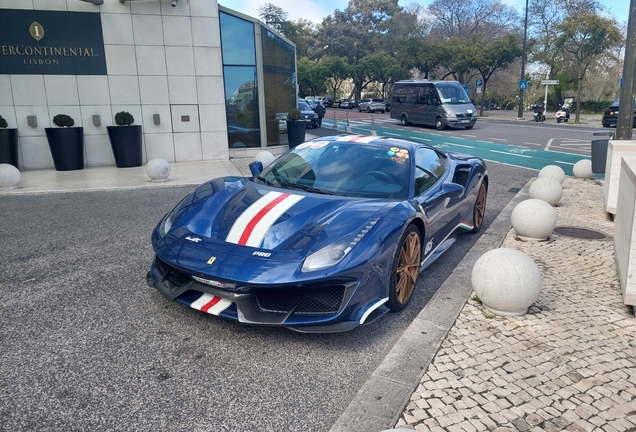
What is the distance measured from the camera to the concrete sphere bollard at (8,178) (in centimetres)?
857

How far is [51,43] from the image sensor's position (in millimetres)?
11023

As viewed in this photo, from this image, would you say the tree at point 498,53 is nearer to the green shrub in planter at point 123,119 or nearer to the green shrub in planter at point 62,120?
the green shrub in planter at point 123,119

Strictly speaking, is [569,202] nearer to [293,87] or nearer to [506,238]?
[506,238]

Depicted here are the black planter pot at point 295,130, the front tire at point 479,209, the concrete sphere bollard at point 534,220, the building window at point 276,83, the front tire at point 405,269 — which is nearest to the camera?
the front tire at point 405,269

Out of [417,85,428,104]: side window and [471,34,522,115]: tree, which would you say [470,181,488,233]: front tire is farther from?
[471,34,522,115]: tree

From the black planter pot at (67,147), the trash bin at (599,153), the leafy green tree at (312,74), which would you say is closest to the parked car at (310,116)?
the black planter pot at (67,147)

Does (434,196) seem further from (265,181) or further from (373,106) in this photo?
(373,106)

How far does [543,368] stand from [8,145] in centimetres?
1141

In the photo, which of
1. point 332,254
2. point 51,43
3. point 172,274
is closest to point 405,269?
point 332,254

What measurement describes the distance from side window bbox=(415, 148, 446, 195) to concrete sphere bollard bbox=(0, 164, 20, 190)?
7602 millimetres

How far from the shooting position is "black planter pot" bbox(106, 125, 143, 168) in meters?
11.2

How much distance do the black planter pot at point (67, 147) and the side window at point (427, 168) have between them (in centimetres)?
898

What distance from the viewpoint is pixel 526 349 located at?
311 centimetres

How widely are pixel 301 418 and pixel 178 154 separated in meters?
11.0
